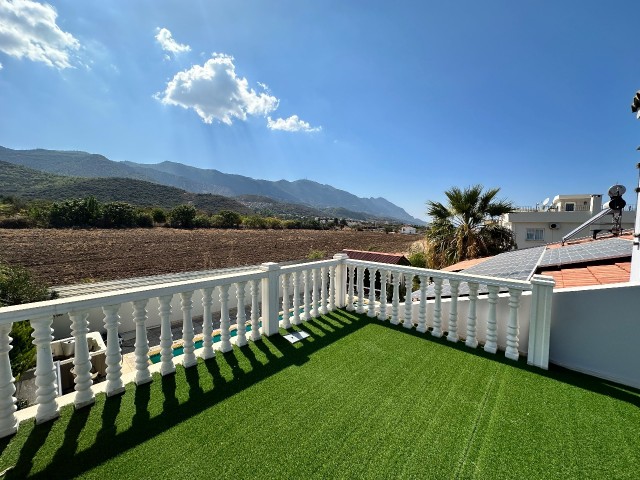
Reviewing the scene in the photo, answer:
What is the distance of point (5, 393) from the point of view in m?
1.70

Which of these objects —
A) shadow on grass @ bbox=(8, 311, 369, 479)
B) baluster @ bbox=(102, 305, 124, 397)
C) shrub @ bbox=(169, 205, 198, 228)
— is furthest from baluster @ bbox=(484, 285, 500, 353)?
shrub @ bbox=(169, 205, 198, 228)

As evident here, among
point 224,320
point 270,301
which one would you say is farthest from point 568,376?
point 224,320

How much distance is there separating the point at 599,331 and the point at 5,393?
186 inches

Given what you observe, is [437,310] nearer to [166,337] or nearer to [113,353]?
[166,337]

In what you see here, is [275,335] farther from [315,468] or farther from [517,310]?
[517,310]

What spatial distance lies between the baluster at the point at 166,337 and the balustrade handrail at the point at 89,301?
93 mm

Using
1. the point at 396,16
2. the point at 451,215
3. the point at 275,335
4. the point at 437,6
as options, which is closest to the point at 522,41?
the point at 437,6

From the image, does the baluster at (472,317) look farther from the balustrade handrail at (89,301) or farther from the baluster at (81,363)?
the baluster at (81,363)

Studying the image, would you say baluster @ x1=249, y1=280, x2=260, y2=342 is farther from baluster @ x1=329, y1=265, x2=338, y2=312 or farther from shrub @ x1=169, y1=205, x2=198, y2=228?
shrub @ x1=169, y1=205, x2=198, y2=228

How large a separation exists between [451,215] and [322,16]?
7.00 m

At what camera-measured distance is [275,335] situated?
11.2 ft

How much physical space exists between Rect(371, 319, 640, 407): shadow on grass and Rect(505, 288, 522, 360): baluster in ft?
0.26

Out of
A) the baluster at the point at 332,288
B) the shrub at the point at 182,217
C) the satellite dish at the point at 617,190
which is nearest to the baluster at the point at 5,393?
the baluster at the point at 332,288

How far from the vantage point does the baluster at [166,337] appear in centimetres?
238
